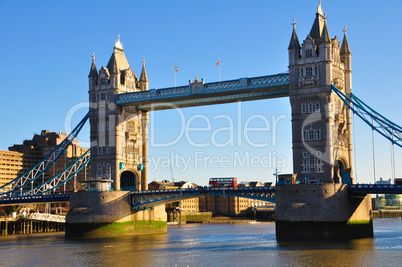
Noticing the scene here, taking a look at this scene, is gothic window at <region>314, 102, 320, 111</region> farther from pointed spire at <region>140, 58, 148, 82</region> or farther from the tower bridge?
pointed spire at <region>140, 58, 148, 82</region>

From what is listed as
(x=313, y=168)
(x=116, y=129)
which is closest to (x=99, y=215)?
(x=116, y=129)

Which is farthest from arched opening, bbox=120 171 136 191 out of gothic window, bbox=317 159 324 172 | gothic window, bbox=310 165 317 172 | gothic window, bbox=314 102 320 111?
gothic window, bbox=314 102 320 111

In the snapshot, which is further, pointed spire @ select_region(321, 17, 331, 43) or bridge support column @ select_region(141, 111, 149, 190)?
bridge support column @ select_region(141, 111, 149, 190)

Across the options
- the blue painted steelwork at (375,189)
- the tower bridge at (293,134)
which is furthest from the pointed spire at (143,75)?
the blue painted steelwork at (375,189)

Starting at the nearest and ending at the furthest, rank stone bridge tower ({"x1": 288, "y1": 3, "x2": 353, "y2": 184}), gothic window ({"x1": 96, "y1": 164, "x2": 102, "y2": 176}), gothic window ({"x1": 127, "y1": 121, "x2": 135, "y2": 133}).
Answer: stone bridge tower ({"x1": 288, "y1": 3, "x2": 353, "y2": 184})
gothic window ({"x1": 96, "y1": 164, "x2": 102, "y2": 176})
gothic window ({"x1": 127, "y1": 121, "x2": 135, "y2": 133})

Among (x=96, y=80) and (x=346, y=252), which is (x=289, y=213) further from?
(x=96, y=80)

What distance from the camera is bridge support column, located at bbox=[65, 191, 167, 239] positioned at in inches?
3698

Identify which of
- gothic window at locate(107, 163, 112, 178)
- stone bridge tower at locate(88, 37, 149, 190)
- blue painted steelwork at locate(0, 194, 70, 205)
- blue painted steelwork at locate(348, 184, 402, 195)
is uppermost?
stone bridge tower at locate(88, 37, 149, 190)

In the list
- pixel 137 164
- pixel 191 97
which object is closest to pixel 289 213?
pixel 191 97

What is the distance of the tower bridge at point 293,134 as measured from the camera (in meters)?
78.2

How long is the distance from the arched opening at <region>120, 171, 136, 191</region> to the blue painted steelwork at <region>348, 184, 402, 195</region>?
1715 inches

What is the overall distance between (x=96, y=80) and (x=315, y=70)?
41845 mm

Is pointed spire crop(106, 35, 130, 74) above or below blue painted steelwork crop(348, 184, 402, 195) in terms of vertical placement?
above

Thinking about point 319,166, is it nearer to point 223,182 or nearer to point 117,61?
point 223,182
